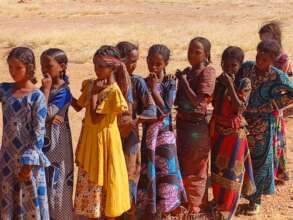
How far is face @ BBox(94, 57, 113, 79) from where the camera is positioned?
4133 mm

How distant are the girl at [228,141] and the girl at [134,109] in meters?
0.76

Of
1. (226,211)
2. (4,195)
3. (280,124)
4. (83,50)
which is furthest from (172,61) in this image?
(4,195)

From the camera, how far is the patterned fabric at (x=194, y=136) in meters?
4.73

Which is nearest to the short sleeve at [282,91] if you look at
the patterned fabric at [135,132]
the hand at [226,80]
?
the hand at [226,80]

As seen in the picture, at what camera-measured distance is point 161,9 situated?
3006 centimetres

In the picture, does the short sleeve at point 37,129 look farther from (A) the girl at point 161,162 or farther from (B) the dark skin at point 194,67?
(B) the dark skin at point 194,67

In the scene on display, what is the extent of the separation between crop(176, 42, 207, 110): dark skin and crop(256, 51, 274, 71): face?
67 cm

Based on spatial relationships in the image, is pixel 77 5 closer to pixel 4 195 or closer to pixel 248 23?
pixel 248 23

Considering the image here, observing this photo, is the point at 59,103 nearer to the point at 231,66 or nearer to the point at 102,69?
the point at 102,69

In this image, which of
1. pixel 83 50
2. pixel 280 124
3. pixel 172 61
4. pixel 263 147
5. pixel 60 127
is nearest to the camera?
pixel 60 127

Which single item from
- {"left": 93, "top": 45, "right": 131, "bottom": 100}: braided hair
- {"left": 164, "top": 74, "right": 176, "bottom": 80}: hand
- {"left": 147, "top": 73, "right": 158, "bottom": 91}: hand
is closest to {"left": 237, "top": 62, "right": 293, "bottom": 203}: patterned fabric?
{"left": 164, "top": 74, "right": 176, "bottom": 80}: hand

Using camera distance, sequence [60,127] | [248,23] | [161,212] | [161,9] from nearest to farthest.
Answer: [60,127] < [161,212] < [248,23] < [161,9]

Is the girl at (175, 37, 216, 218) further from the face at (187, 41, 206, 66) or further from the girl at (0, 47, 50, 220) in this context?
the girl at (0, 47, 50, 220)

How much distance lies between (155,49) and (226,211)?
1.60m
